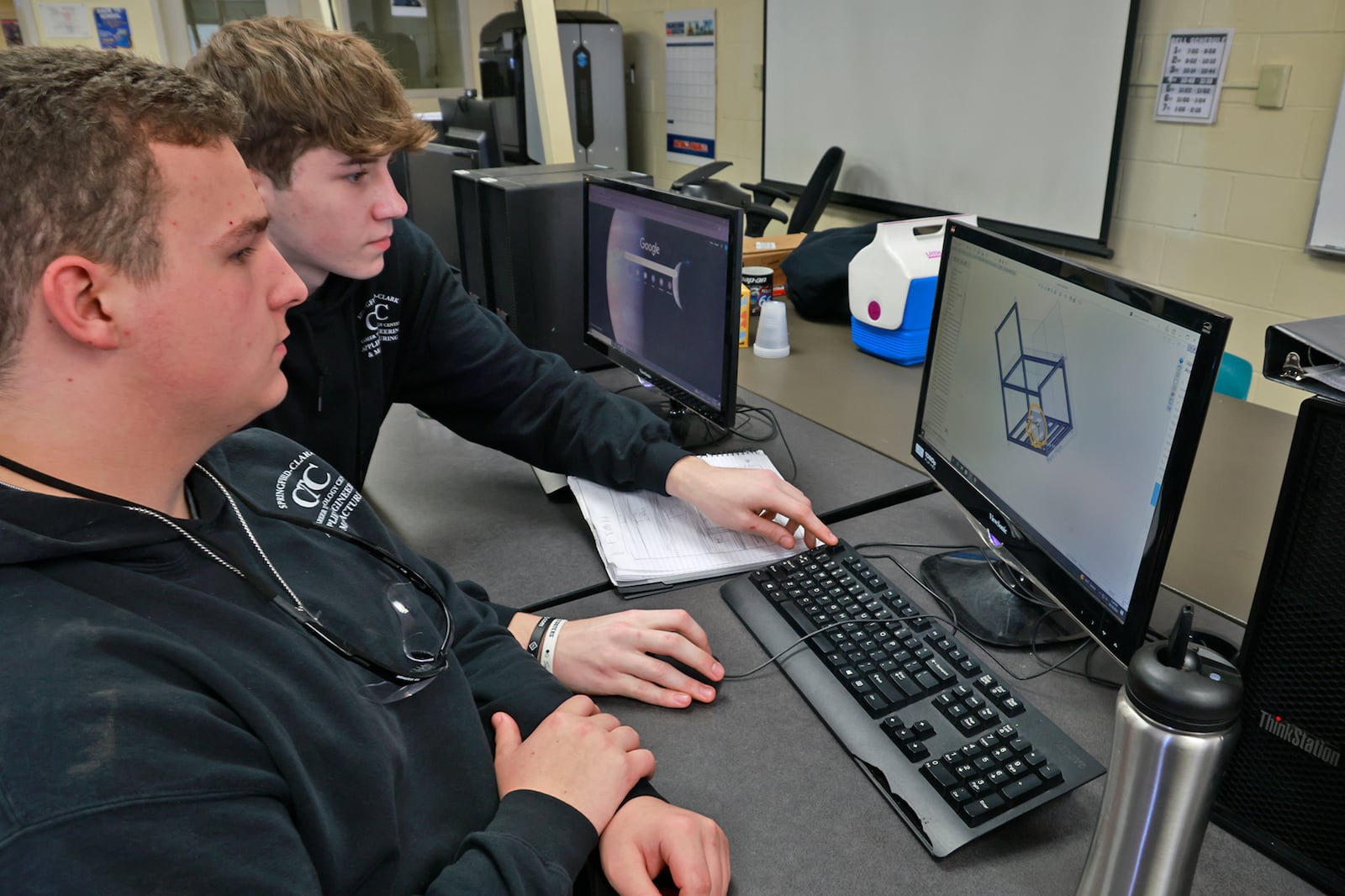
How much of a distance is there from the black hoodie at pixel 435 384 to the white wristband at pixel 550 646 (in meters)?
0.32

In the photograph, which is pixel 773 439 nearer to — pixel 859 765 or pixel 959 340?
pixel 959 340

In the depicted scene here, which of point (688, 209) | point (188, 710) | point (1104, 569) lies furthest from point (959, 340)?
point (188, 710)

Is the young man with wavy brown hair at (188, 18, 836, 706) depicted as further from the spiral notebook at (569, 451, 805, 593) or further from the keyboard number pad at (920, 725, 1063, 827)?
the keyboard number pad at (920, 725, 1063, 827)

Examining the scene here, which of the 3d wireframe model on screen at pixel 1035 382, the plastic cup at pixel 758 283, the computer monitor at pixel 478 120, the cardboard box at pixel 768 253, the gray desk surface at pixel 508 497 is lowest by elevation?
the gray desk surface at pixel 508 497

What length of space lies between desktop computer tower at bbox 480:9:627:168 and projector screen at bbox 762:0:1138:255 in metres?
A: 1.11

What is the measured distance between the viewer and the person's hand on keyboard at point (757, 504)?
3.63ft

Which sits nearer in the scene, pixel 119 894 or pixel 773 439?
pixel 119 894

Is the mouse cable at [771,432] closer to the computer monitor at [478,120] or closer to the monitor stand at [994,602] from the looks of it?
the monitor stand at [994,602]

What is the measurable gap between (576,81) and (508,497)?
380 cm

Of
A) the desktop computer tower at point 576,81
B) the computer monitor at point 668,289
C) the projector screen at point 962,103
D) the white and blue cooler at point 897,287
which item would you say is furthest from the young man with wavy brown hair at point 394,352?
the desktop computer tower at point 576,81

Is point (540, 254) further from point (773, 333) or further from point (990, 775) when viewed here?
point (990, 775)

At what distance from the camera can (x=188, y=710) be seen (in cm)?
52

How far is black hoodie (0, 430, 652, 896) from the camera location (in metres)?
0.46

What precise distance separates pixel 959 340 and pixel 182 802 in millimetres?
880
